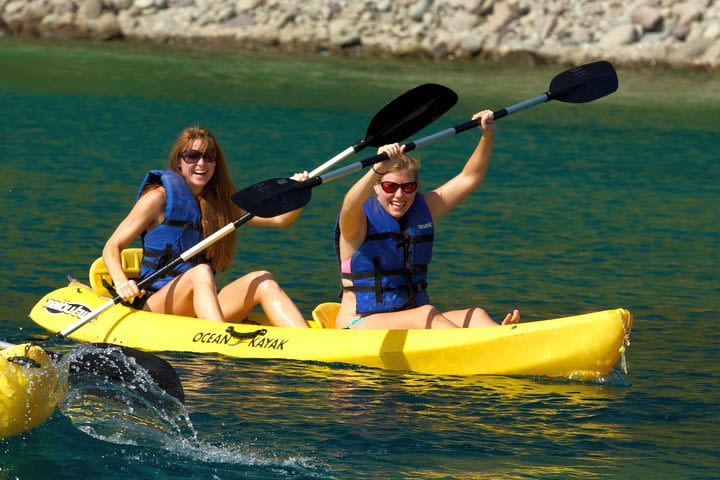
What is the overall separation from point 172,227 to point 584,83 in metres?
2.25

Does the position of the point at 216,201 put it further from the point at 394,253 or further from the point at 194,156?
the point at 394,253

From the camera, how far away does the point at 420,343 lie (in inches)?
239

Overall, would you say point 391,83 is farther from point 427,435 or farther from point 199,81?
point 427,435

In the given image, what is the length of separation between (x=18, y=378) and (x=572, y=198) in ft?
24.9

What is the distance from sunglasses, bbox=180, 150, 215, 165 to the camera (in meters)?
6.51

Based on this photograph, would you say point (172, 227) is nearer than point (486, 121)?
No

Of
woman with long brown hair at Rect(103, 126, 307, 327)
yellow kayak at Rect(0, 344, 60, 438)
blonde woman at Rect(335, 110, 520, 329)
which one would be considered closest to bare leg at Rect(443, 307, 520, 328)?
blonde woman at Rect(335, 110, 520, 329)

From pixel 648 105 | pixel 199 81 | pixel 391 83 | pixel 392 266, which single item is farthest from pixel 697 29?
pixel 392 266

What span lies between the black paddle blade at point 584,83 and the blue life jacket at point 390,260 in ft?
3.70

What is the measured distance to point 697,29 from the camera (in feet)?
64.0

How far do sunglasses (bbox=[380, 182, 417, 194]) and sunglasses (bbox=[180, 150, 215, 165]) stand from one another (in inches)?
36.1

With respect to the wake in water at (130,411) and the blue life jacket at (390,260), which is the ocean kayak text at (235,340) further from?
the wake in water at (130,411)

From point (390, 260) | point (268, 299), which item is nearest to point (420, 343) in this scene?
point (390, 260)

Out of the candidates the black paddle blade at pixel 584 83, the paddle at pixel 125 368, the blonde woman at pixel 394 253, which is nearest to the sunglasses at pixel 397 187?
the blonde woman at pixel 394 253
